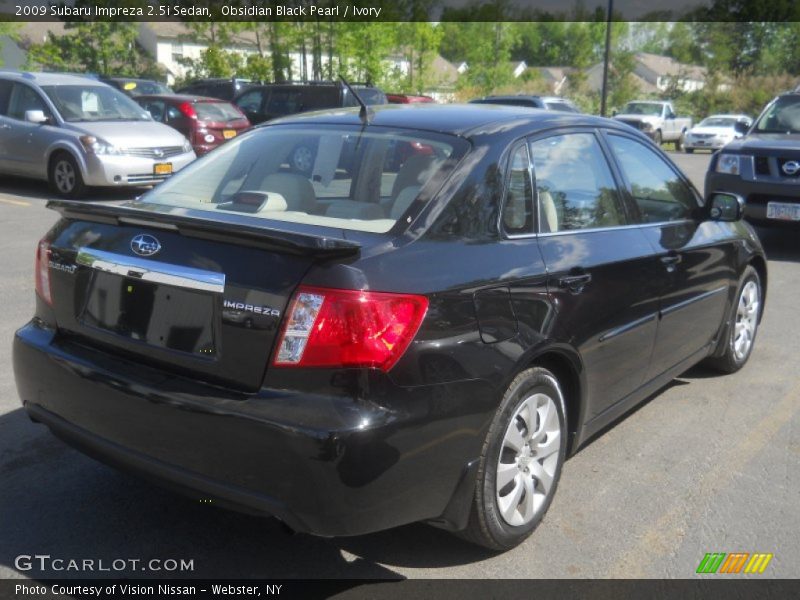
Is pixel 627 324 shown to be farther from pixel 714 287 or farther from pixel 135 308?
pixel 135 308

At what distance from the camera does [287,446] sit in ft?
9.10

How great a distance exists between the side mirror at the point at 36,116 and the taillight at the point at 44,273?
34.0 ft

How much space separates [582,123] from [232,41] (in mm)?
44709

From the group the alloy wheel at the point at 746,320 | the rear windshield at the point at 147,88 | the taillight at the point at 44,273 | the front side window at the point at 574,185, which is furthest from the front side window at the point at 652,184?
the rear windshield at the point at 147,88

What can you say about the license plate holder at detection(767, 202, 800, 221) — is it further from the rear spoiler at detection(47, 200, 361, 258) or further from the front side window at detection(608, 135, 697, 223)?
the rear spoiler at detection(47, 200, 361, 258)

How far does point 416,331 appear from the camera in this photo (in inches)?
116

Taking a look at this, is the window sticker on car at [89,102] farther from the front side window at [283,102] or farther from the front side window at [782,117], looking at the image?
the front side window at [782,117]

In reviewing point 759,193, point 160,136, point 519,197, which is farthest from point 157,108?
point 519,197

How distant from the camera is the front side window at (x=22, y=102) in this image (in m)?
13.4

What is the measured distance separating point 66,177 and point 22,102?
165cm

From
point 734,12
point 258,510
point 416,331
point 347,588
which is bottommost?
point 347,588

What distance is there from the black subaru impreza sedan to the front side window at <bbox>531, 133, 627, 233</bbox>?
0.04 feet

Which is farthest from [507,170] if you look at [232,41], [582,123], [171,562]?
[232,41]

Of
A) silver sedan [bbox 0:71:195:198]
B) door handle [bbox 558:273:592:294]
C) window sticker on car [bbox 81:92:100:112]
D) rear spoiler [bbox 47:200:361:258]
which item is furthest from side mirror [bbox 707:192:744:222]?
window sticker on car [bbox 81:92:100:112]
